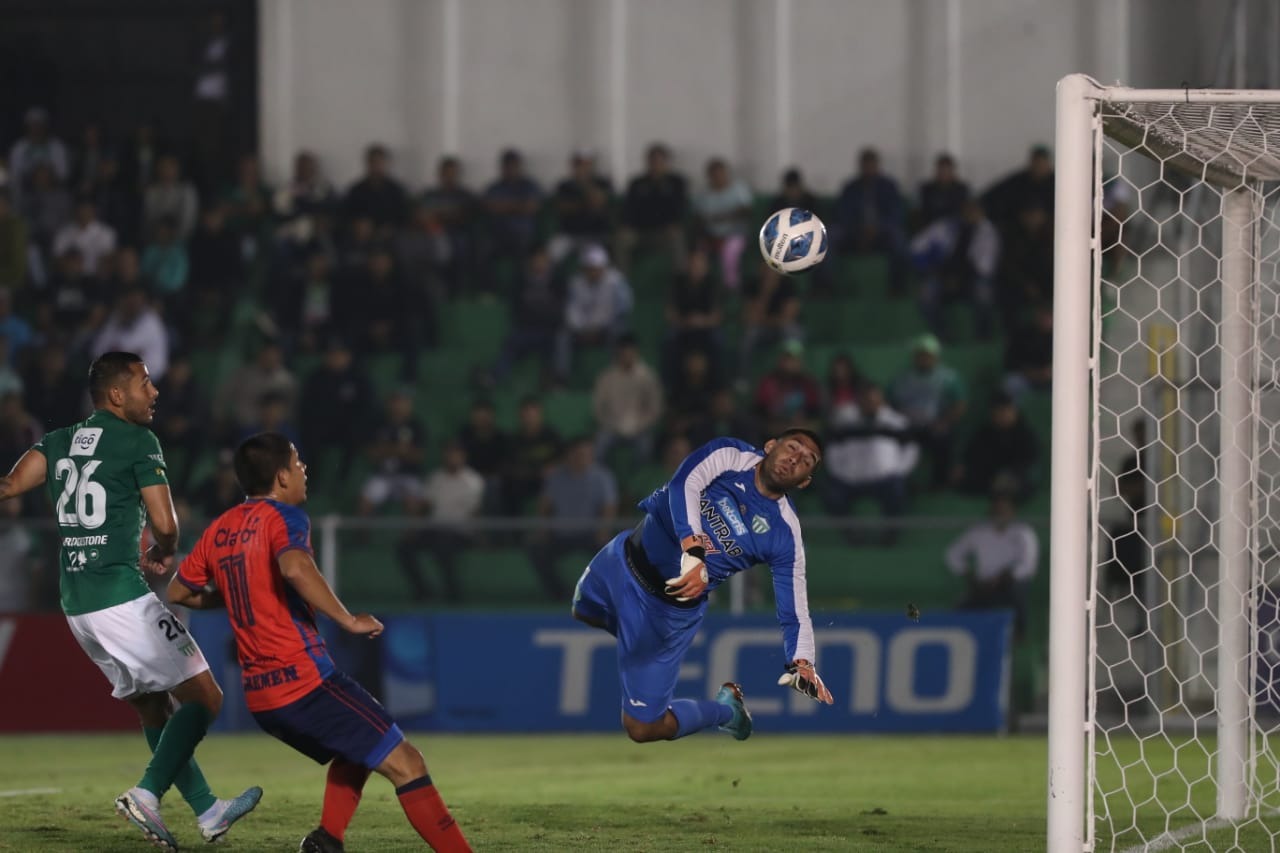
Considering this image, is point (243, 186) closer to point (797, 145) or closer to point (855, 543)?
point (797, 145)

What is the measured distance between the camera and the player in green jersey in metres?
7.55

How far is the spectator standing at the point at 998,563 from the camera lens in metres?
14.2

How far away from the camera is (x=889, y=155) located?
21.0 m

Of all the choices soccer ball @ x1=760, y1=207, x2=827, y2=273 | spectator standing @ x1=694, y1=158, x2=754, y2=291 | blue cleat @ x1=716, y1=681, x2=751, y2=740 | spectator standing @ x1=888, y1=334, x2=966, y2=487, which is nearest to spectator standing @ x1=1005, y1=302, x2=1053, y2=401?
spectator standing @ x1=888, y1=334, x2=966, y2=487

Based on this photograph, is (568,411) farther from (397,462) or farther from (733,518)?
(733,518)

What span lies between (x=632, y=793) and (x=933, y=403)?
736 centimetres

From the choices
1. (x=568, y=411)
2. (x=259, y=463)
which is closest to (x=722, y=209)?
(x=568, y=411)

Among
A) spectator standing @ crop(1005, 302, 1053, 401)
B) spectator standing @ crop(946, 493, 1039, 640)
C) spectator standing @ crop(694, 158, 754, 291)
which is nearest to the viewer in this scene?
spectator standing @ crop(946, 493, 1039, 640)

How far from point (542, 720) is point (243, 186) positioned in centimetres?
810

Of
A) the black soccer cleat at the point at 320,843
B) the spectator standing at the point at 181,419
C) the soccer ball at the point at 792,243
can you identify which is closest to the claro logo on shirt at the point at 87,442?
the black soccer cleat at the point at 320,843

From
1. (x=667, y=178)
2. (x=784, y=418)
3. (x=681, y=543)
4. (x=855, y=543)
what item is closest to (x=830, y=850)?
(x=681, y=543)

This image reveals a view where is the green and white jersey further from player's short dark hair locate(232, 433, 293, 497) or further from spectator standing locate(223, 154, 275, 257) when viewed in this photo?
spectator standing locate(223, 154, 275, 257)

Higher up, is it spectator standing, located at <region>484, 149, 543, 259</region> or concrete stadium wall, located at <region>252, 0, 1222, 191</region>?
concrete stadium wall, located at <region>252, 0, 1222, 191</region>

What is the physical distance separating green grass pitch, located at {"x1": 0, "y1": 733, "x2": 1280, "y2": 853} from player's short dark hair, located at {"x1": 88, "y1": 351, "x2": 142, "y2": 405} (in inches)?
75.2
